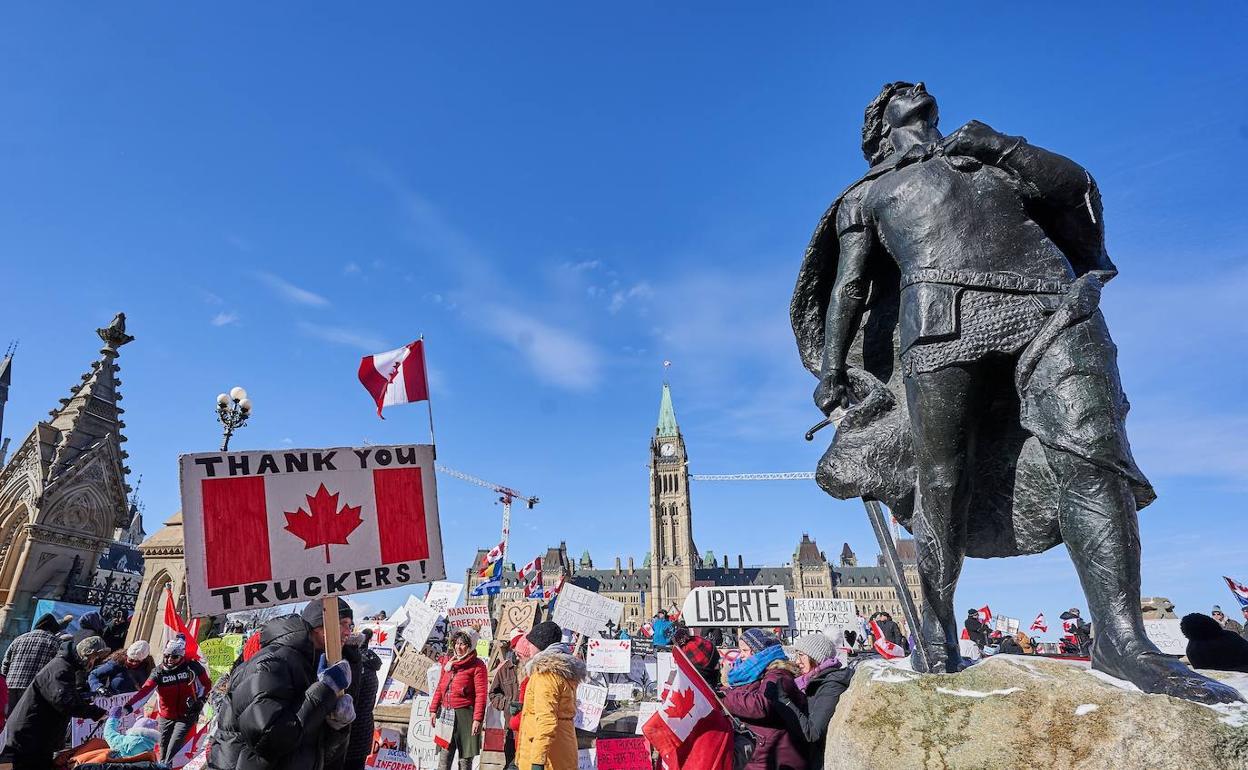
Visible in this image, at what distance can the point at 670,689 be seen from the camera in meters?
4.54

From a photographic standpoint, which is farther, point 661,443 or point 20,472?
point 661,443

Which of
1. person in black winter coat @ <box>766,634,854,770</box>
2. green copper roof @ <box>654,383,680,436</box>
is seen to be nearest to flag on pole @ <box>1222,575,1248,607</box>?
person in black winter coat @ <box>766,634,854,770</box>

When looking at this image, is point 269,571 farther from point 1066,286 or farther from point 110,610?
point 110,610

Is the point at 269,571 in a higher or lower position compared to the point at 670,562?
higher

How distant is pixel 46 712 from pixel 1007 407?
8412 mm

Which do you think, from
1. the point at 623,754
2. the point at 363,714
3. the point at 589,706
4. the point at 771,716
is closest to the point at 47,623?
the point at 363,714

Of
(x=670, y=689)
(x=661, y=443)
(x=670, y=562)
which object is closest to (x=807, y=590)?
(x=670, y=562)

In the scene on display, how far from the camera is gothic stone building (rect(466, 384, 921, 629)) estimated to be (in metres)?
120

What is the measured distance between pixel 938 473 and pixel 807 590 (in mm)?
134280

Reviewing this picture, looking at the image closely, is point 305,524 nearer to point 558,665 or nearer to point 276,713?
point 276,713

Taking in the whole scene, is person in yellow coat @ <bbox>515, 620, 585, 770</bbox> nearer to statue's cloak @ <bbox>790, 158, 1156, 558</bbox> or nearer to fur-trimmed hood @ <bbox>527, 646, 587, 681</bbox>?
fur-trimmed hood @ <bbox>527, 646, 587, 681</bbox>

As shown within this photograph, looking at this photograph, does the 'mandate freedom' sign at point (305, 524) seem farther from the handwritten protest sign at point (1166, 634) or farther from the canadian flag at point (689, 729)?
the handwritten protest sign at point (1166, 634)

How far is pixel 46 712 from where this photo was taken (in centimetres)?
602

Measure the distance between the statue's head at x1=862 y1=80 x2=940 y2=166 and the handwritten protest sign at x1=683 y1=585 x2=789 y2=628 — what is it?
40.9 ft
